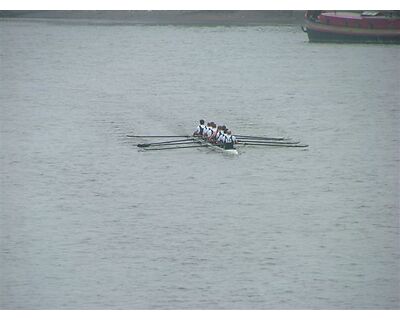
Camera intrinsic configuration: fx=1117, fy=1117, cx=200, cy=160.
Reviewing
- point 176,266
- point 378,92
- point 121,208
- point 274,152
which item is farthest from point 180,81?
point 176,266

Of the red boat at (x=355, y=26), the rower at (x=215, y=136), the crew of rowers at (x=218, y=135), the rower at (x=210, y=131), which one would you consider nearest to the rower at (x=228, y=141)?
the crew of rowers at (x=218, y=135)

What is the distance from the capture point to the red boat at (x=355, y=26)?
48625mm

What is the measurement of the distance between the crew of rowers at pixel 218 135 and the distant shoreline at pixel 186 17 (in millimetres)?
33539

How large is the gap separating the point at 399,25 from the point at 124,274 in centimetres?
3242

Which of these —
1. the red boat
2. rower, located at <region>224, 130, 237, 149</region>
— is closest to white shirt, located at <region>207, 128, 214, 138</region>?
rower, located at <region>224, 130, 237, 149</region>

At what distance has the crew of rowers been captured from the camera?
26.2 m

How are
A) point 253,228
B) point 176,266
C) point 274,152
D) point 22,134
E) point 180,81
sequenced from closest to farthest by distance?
point 176,266 < point 253,228 < point 274,152 < point 22,134 < point 180,81

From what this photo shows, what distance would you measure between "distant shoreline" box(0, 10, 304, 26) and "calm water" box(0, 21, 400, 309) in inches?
727

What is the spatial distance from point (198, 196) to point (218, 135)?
3.01m

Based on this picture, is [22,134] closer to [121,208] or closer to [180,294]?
[121,208]

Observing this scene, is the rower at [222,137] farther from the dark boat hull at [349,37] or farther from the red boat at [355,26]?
the dark boat hull at [349,37]

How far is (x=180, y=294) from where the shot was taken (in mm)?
17688

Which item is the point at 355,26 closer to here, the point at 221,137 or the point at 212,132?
the point at 212,132

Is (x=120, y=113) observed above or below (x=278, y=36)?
above
